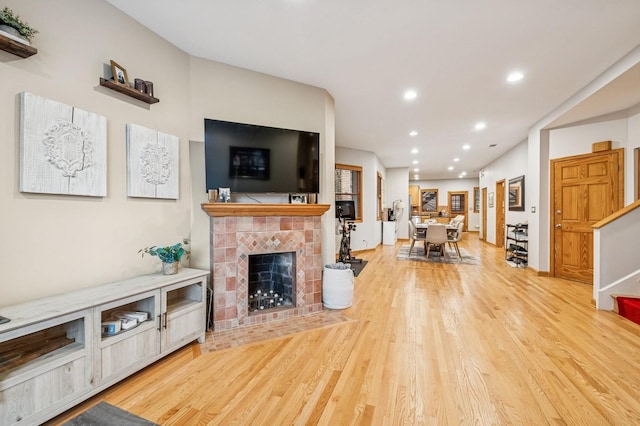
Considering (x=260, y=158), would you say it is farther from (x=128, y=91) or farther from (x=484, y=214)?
(x=484, y=214)

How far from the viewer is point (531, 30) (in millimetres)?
2377

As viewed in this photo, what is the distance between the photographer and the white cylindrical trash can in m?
3.27

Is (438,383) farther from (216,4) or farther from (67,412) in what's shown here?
(216,4)

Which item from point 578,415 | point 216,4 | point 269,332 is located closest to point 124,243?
point 269,332

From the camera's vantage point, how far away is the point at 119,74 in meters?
2.19

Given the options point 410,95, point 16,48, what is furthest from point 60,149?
point 410,95

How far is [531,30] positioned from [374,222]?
5.65 metres

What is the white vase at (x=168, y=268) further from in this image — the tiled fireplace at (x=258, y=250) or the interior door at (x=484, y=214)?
the interior door at (x=484, y=214)

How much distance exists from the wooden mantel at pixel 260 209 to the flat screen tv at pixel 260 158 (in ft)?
0.74

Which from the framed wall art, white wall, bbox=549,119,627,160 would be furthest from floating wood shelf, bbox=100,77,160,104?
the framed wall art

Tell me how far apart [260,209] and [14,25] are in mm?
1990

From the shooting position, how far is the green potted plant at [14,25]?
1.54 m

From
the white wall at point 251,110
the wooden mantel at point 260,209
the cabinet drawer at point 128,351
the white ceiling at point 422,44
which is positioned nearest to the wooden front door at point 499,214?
the white ceiling at point 422,44

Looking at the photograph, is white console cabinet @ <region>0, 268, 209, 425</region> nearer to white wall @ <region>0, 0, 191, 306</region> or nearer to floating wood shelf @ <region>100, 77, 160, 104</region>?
white wall @ <region>0, 0, 191, 306</region>
